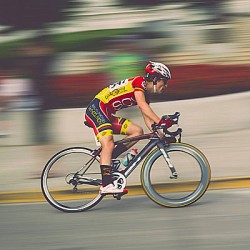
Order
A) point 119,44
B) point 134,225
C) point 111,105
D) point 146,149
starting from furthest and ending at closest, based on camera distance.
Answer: point 119,44, point 146,149, point 111,105, point 134,225

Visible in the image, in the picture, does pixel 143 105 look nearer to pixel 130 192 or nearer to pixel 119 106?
pixel 119 106

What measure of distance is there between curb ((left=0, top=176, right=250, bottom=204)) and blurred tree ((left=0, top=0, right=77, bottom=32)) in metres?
6.31

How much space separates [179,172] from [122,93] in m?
0.99

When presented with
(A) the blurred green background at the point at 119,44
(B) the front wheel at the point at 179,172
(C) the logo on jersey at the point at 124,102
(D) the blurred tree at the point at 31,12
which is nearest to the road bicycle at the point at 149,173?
(B) the front wheel at the point at 179,172

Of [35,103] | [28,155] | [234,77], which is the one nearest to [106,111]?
[35,103]

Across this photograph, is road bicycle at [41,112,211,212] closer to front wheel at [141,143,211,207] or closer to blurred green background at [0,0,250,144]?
front wheel at [141,143,211,207]

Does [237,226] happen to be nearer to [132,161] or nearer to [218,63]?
[132,161]

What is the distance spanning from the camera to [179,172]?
28.7 feet

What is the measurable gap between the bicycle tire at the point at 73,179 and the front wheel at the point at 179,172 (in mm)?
510

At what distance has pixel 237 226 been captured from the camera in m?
7.78

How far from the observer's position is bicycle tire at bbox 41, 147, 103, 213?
28.7ft

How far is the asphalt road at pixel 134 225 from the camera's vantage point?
290 inches

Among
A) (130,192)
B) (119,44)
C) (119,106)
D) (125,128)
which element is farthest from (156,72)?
(119,44)

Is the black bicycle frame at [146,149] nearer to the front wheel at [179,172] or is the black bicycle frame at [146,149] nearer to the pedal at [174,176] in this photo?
the front wheel at [179,172]
